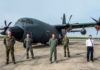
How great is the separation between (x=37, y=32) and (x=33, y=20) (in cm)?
176

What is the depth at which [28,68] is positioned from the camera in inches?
710

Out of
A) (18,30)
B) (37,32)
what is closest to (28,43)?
(18,30)

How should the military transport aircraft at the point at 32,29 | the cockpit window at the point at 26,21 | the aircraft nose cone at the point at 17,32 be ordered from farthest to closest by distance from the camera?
the cockpit window at the point at 26,21, the military transport aircraft at the point at 32,29, the aircraft nose cone at the point at 17,32

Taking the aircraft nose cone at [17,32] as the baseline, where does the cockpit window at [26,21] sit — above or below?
above

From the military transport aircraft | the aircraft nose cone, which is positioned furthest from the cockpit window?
the aircraft nose cone

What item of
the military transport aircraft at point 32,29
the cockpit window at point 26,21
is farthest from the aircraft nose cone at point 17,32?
the cockpit window at point 26,21

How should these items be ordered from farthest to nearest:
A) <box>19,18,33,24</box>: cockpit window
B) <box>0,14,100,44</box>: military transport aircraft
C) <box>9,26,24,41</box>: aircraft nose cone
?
<box>19,18,33,24</box>: cockpit window
<box>0,14,100,44</box>: military transport aircraft
<box>9,26,24,41</box>: aircraft nose cone

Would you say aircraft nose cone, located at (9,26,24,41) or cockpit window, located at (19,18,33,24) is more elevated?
cockpit window, located at (19,18,33,24)

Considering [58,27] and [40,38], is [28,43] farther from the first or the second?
[58,27]

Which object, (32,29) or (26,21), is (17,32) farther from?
(26,21)

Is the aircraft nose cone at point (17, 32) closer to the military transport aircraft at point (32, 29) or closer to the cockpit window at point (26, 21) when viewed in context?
the military transport aircraft at point (32, 29)

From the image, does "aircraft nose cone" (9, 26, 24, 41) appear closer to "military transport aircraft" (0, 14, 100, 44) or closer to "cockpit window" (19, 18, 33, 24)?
"military transport aircraft" (0, 14, 100, 44)

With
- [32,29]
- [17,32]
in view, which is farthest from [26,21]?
[17,32]

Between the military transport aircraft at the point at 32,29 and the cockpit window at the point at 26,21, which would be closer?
the military transport aircraft at the point at 32,29
